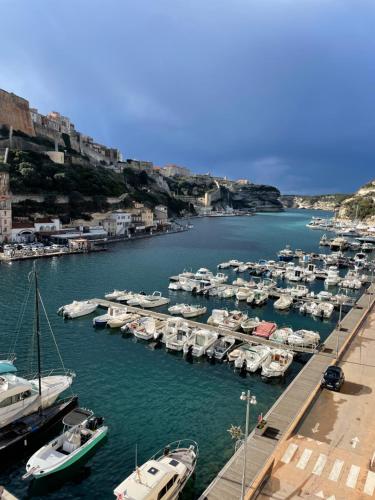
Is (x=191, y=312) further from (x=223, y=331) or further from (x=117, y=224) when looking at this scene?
(x=117, y=224)

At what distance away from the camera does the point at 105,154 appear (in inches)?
5974

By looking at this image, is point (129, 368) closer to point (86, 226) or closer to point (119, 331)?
point (119, 331)

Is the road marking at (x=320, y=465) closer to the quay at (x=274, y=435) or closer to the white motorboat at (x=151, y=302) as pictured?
the quay at (x=274, y=435)

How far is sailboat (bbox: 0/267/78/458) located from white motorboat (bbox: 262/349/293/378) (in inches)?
433

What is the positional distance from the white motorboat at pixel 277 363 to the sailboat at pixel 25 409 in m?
11.0

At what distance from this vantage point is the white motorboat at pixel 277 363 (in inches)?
850

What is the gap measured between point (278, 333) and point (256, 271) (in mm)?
25251

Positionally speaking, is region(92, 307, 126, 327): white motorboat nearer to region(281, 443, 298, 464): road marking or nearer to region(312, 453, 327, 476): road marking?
region(281, 443, 298, 464): road marking

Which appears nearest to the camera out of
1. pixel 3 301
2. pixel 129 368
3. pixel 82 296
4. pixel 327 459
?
pixel 327 459

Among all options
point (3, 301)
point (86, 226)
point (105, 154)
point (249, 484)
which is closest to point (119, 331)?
point (3, 301)

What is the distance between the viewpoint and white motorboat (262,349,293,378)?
70.8ft

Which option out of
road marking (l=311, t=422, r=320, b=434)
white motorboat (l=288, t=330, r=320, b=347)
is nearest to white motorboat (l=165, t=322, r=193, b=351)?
white motorboat (l=288, t=330, r=320, b=347)

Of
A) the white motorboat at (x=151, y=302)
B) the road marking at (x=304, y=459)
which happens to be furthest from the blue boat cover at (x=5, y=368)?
the white motorboat at (x=151, y=302)

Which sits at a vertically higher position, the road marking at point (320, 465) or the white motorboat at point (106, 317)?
the white motorboat at point (106, 317)
